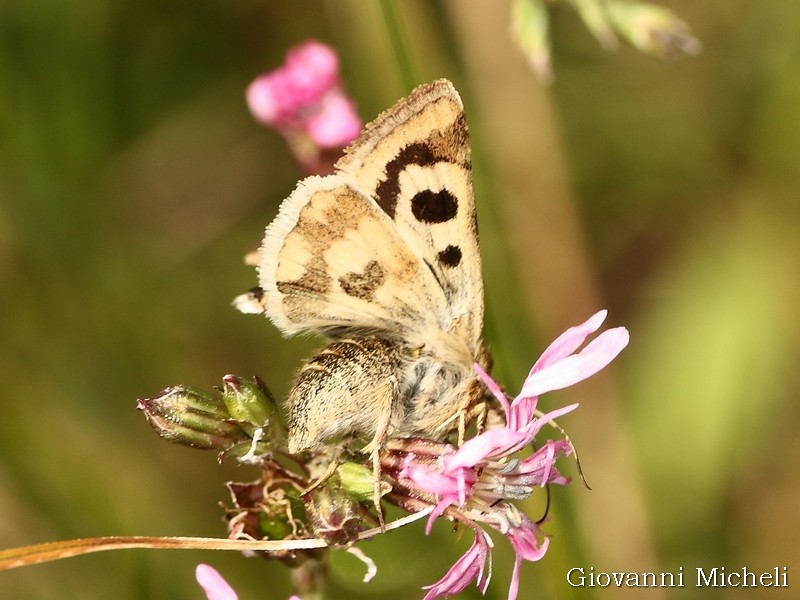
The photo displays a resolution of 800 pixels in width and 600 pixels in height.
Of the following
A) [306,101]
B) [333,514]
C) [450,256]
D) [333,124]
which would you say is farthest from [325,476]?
[306,101]

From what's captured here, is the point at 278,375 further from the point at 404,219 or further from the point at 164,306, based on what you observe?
the point at 404,219

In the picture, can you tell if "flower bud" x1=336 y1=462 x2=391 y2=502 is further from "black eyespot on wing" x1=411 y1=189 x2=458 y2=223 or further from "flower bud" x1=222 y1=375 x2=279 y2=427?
"black eyespot on wing" x1=411 y1=189 x2=458 y2=223

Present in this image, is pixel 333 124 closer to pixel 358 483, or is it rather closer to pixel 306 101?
pixel 306 101

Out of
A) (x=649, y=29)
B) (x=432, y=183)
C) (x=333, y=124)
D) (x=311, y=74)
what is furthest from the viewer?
(x=311, y=74)

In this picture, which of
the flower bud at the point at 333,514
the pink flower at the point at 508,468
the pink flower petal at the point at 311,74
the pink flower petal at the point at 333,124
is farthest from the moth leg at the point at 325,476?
the pink flower petal at the point at 311,74

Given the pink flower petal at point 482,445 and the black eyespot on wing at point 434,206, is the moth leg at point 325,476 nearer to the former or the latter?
the pink flower petal at point 482,445
